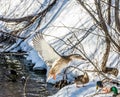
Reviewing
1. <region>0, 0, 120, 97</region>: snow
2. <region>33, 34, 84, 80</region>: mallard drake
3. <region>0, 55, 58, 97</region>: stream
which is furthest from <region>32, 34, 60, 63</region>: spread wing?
<region>0, 55, 58, 97</region>: stream

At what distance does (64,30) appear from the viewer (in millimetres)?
17734

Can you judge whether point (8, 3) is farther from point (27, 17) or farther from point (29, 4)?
point (27, 17)

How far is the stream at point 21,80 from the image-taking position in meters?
11.9

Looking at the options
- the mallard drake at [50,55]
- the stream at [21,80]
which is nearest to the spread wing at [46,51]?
the mallard drake at [50,55]

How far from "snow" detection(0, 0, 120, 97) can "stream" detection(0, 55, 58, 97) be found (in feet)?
1.34

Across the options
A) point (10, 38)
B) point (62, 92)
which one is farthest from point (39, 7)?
point (62, 92)

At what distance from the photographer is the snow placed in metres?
10.5

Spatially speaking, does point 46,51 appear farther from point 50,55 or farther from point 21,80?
point 21,80

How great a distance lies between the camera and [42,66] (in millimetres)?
15172

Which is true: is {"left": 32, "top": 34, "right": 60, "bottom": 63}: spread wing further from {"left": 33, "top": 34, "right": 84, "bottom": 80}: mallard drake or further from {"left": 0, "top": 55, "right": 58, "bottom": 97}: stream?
{"left": 0, "top": 55, "right": 58, "bottom": 97}: stream

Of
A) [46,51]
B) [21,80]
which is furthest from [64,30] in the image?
[46,51]

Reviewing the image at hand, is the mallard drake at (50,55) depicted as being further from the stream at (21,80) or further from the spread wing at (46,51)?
the stream at (21,80)

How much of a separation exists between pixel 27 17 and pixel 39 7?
132cm

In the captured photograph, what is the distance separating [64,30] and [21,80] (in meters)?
4.84
